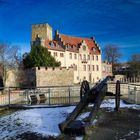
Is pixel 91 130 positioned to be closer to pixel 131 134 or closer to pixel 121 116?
pixel 131 134

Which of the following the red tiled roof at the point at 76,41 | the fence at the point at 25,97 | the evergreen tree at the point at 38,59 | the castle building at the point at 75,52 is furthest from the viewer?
the red tiled roof at the point at 76,41

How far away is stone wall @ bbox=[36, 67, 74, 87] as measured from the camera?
1756 inches

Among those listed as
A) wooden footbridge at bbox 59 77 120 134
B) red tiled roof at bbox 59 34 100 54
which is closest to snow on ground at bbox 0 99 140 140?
wooden footbridge at bbox 59 77 120 134

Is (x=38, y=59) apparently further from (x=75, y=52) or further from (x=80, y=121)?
(x=80, y=121)

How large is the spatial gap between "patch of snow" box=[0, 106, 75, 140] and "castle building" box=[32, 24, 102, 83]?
4485 cm

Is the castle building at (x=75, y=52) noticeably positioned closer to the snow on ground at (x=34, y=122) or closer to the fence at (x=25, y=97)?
the fence at (x=25, y=97)

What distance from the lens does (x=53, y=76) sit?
46.0 m

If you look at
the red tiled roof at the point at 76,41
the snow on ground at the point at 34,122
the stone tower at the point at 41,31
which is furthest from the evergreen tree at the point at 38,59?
the snow on ground at the point at 34,122

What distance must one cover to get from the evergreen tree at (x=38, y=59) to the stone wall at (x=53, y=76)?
258 centimetres

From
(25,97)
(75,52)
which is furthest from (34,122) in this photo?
(75,52)

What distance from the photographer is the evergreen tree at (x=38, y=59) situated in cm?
4759

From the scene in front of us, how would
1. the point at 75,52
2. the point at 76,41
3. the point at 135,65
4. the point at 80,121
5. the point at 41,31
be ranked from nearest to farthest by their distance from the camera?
the point at 80,121, the point at 41,31, the point at 75,52, the point at 76,41, the point at 135,65

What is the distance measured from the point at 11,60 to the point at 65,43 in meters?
18.7

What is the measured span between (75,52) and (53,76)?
723 inches
